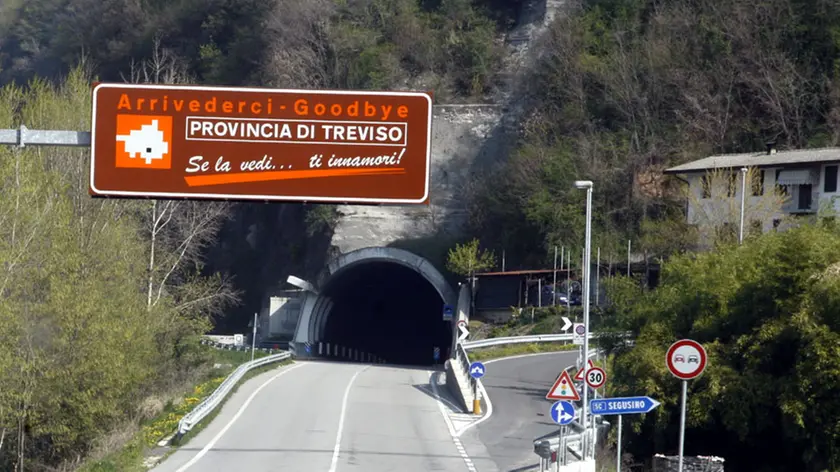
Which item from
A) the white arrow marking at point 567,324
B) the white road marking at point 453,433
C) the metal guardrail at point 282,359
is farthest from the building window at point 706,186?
the white road marking at point 453,433

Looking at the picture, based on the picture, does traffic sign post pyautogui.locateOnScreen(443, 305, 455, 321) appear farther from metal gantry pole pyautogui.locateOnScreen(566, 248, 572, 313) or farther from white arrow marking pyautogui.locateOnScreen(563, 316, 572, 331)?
white arrow marking pyautogui.locateOnScreen(563, 316, 572, 331)

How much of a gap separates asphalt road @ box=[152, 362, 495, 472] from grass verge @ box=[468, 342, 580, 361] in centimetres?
452

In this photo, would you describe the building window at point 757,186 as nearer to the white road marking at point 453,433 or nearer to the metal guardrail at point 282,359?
the metal guardrail at point 282,359

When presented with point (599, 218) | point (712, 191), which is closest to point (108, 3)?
point (599, 218)

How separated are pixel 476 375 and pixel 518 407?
2526mm

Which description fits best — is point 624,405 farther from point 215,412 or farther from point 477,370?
point 215,412

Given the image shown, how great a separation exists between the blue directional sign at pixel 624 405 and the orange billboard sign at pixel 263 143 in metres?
7.07

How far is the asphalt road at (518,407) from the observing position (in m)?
29.6

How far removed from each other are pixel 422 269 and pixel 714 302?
3819 cm

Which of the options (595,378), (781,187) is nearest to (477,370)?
(595,378)

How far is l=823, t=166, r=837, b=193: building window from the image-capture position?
4938cm

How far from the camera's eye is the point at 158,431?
3197 centimetres

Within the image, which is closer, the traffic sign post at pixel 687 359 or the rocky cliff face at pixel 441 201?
the traffic sign post at pixel 687 359

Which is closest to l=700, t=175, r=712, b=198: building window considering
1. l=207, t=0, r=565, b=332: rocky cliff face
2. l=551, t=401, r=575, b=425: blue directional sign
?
l=207, t=0, r=565, b=332: rocky cliff face
